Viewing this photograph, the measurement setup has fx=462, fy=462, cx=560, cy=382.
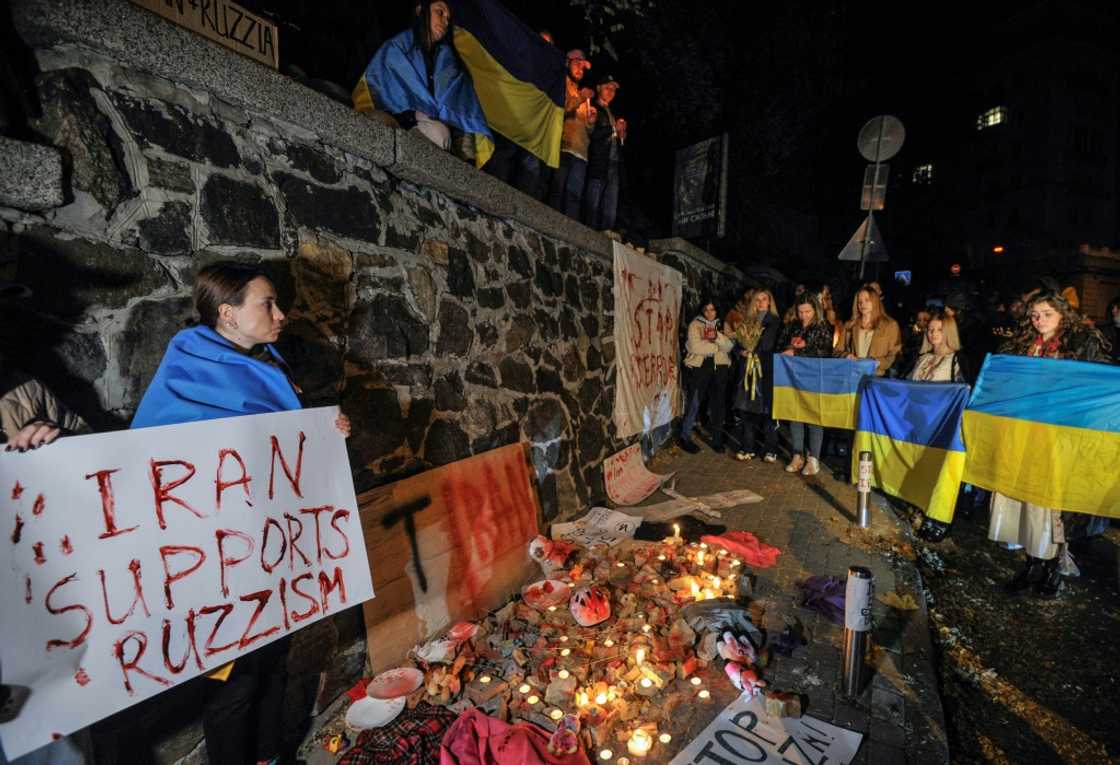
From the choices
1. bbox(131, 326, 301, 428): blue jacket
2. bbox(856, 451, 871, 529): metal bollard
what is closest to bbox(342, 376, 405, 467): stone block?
bbox(131, 326, 301, 428): blue jacket

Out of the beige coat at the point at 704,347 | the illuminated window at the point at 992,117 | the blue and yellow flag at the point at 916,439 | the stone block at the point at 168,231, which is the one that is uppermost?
the illuminated window at the point at 992,117

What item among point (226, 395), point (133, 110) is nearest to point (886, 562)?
point (226, 395)

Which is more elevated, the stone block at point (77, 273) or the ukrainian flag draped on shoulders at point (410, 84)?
the ukrainian flag draped on shoulders at point (410, 84)

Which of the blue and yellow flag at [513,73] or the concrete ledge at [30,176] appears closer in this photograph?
the concrete ledge at [30,176]

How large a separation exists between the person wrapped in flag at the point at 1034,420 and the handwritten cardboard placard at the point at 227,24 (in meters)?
5.54

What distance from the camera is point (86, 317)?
1.64 metres

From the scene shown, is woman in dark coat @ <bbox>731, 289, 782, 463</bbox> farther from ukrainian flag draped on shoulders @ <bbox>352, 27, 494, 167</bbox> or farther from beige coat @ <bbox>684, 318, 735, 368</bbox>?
ukrainian flag draped on shoulders @ <bbox>352, 27, 494, 167</bbox>

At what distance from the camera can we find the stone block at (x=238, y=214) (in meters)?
1.96

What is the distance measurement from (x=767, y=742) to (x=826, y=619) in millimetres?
1243

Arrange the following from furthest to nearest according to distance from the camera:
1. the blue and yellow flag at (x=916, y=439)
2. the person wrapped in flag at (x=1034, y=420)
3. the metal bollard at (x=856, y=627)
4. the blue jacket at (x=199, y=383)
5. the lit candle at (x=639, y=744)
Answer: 1. the blue and yellow flag at (x=916, y=439)
2. the person wrapped in flag at (x=1034, y=420)
3. the metal bollard at (x=856, y=627)
4. the lit candle at (x=639, y=744)
5. the blue jacket at (x=199, y=383)

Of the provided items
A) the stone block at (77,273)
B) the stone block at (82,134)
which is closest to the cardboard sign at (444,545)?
the stone block at (77,273)

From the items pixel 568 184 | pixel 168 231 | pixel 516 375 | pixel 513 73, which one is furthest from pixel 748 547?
pixel 513 73

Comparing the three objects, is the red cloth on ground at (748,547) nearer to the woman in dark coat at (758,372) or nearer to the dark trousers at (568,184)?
the woman in dark coat at (758,372)

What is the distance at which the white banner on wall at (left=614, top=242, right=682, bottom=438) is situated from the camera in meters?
5.66
